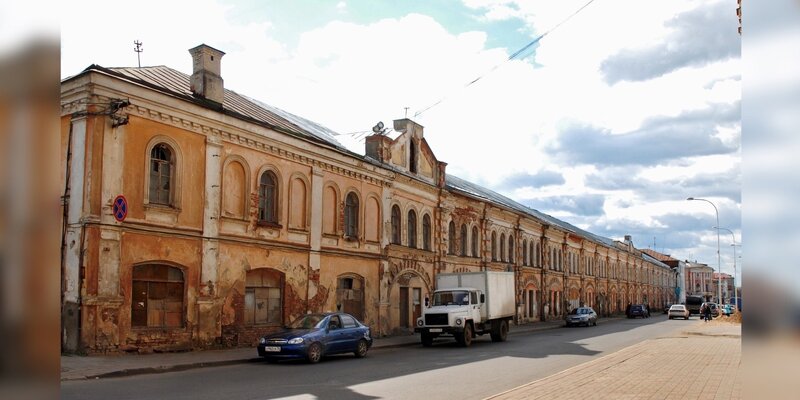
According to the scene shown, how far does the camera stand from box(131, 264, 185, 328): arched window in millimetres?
19547

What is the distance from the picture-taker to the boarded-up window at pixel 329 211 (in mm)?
28109

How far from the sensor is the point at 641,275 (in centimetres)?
9800

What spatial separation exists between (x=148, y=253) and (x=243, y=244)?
402 cm

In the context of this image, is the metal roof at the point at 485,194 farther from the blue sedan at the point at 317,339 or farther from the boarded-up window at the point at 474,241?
the blue sedan at the point at 317,339

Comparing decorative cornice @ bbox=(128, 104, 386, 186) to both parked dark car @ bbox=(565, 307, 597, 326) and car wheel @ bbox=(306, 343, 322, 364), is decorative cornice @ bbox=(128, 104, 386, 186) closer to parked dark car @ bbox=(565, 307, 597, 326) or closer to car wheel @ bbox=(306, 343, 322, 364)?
car wheel @ bbox=(306, 343, 322, 364)

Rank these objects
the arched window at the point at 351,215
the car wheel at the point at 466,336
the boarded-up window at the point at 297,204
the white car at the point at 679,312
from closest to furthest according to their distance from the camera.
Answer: the boarded-up window at the point at 297,204 < the car wheel at the point at 466,336 < the arched window at the point at 351,215 < the white car at the point at 679,312

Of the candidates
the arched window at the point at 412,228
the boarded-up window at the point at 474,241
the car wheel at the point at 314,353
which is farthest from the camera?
the boarded-up window at the point at 474,241

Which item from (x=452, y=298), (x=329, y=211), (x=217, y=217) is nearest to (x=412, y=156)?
(x=329, y=211)

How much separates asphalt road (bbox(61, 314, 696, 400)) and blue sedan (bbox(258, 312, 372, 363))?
34 cm

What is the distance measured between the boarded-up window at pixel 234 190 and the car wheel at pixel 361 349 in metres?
6.27

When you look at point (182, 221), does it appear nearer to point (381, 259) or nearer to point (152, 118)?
point (152, 118)

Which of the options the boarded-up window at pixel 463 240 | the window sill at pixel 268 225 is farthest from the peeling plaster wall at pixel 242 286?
the boarded-up window at pixel 463 240

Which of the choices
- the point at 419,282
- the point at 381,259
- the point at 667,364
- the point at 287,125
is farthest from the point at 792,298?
the point at 419,282

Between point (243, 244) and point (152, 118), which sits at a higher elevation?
point (152, 118)
